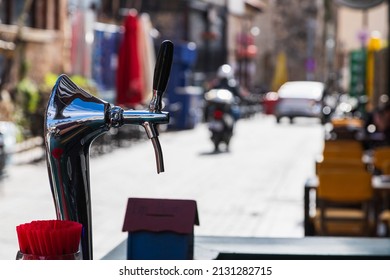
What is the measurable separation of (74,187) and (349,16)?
24030mm

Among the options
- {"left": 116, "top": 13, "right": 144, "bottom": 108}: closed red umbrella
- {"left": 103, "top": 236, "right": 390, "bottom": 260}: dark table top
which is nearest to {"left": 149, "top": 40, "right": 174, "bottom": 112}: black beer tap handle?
{"left": 103, "top": 236, "right": 390, "bottom": 260}: dark table top

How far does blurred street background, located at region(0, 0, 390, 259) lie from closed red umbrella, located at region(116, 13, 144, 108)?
2 centimetres

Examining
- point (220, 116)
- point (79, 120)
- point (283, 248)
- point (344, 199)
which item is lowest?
point (220, 116)

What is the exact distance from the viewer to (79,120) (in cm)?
190

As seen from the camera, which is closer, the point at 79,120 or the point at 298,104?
the point at 79,120

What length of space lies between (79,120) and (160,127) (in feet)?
57.9

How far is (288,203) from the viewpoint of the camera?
1008cm

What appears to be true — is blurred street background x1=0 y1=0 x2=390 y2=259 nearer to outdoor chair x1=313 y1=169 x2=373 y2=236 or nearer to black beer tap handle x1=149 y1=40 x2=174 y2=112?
black beer tap handle x1=149 y1=40 x2=174 y2=112

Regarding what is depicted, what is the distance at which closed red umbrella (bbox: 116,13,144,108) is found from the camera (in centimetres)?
1609

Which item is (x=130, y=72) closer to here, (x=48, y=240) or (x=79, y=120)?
(x=79, y=120)

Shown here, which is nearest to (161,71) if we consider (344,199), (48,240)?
(48,240)

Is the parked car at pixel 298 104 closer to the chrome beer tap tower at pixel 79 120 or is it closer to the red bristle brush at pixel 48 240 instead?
the chrome beer tap tower at pixel 79 120

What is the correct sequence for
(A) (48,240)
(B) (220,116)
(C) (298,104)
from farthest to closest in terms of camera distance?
(C) (298,104) < (B) (220,116) < (A) (48,240)
